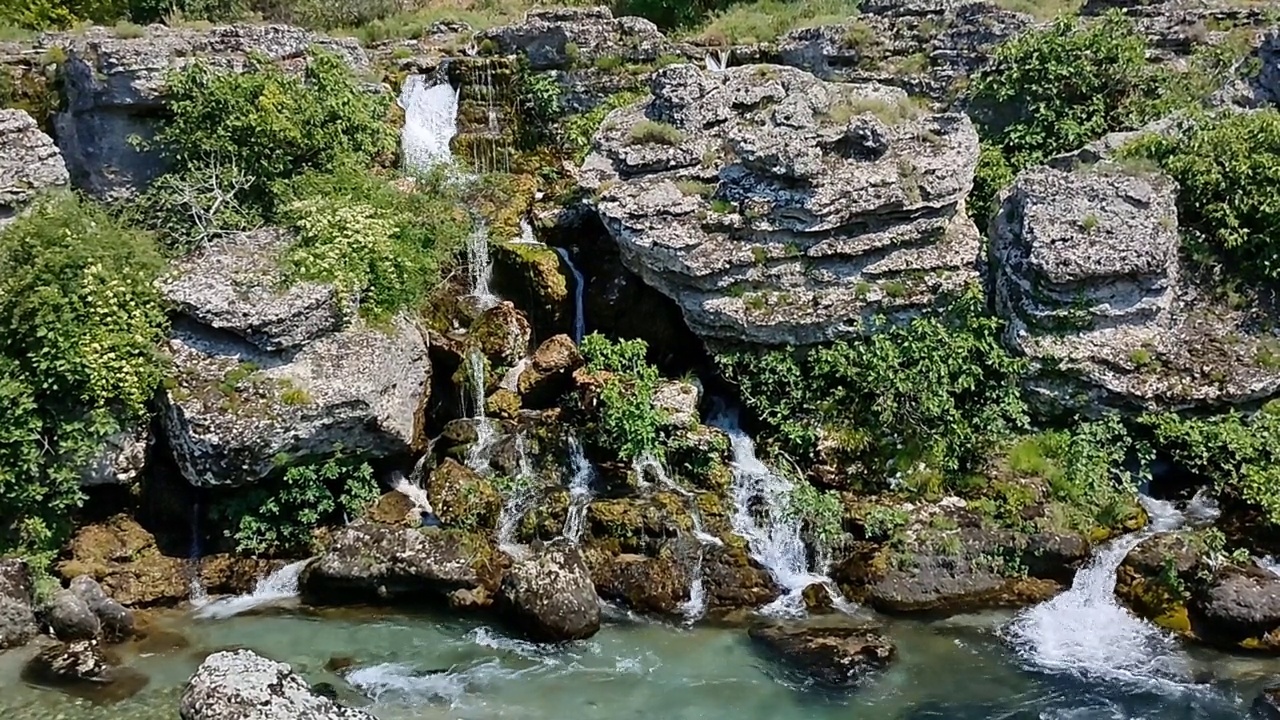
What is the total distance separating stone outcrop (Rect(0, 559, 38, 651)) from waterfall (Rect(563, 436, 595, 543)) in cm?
763

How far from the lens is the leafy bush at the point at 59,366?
1501cm

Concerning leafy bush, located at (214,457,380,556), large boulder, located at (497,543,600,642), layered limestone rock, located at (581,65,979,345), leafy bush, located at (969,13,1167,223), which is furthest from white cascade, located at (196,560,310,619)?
leafy bush, located at (969,13,1167,223)

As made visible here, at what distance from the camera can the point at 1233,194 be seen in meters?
17.7

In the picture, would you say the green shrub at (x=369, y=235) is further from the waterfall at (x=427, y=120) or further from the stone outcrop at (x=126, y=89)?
the stone outcrop at (x=126, y=89)

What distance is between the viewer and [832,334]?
706 inches

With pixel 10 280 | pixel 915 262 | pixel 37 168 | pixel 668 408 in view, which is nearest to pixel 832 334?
pixel 915 262

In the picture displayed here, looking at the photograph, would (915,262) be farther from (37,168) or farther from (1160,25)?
(37,168)

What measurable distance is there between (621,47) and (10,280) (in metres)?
14.4

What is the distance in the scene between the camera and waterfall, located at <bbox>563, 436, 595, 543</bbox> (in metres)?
16.2

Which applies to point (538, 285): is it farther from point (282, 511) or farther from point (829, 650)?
point (829, 650)

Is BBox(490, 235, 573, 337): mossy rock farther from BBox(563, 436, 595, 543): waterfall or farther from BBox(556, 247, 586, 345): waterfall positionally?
BBox(563, 436, 595, 543): waterfall

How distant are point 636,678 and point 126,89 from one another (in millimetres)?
14502

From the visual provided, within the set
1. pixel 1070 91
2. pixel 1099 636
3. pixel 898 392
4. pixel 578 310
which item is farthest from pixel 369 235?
pixel 1070 91

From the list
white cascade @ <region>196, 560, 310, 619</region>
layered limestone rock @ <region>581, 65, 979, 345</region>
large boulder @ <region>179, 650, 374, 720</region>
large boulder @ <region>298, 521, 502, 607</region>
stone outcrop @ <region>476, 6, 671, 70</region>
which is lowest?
white cascade @ <region>196, 560, 310, 619</region>
